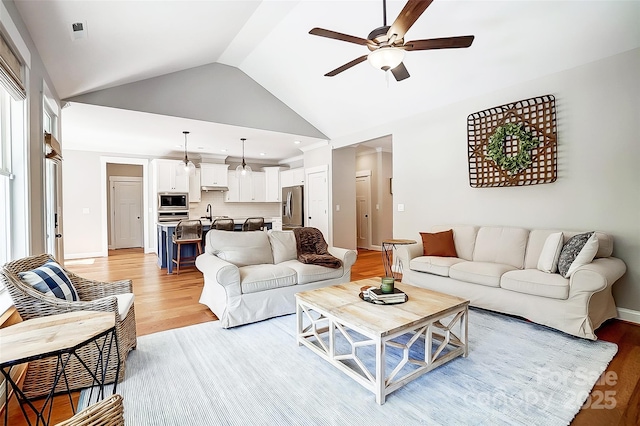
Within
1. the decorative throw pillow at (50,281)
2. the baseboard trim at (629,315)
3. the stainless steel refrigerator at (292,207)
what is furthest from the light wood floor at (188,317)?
the stainless steel refrigerator at (292,207)

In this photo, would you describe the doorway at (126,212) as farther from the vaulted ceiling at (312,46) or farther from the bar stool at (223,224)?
the bar stool at (223,224)

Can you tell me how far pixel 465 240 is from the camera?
4.00 m

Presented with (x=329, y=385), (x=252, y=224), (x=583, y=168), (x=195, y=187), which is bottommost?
(x=329, y=385)

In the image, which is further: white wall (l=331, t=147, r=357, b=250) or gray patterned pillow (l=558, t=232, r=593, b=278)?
white wall (l=331, t=147, r=357, b=250)

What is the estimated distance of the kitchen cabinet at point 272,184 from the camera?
8.64 metres

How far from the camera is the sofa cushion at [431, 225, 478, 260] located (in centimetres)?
394

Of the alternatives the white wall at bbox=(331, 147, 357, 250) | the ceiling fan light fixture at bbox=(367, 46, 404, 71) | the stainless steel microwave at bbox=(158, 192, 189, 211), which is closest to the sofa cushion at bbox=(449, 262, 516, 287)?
the ceiling fan light fixture at bbox=(367, 46, 404, 71)

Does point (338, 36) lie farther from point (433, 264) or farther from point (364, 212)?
point (364, 212)

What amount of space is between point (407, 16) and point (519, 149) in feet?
8.01

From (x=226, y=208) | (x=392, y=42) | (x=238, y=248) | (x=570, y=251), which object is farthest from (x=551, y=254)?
(x=226, y=208)

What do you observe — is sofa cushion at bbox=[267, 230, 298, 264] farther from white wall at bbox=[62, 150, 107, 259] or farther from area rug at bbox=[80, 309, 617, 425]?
white wall at bbox=[62, 150, 107, 259]

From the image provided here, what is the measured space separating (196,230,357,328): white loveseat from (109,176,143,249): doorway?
20.2ft

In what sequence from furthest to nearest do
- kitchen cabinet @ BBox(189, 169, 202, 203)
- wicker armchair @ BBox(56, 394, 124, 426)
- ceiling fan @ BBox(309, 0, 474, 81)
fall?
kitchen cabinet @ BBox(189, 169, 202, 203) < ceiling fan @ BBox(309, 0, 474, 81) < wicker armchair @ BBox(56, 394, 124, 426)

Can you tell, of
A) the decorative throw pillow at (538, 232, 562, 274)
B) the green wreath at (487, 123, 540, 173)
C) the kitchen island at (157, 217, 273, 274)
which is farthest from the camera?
the kitchen island at (157, 217, 273, 274)
